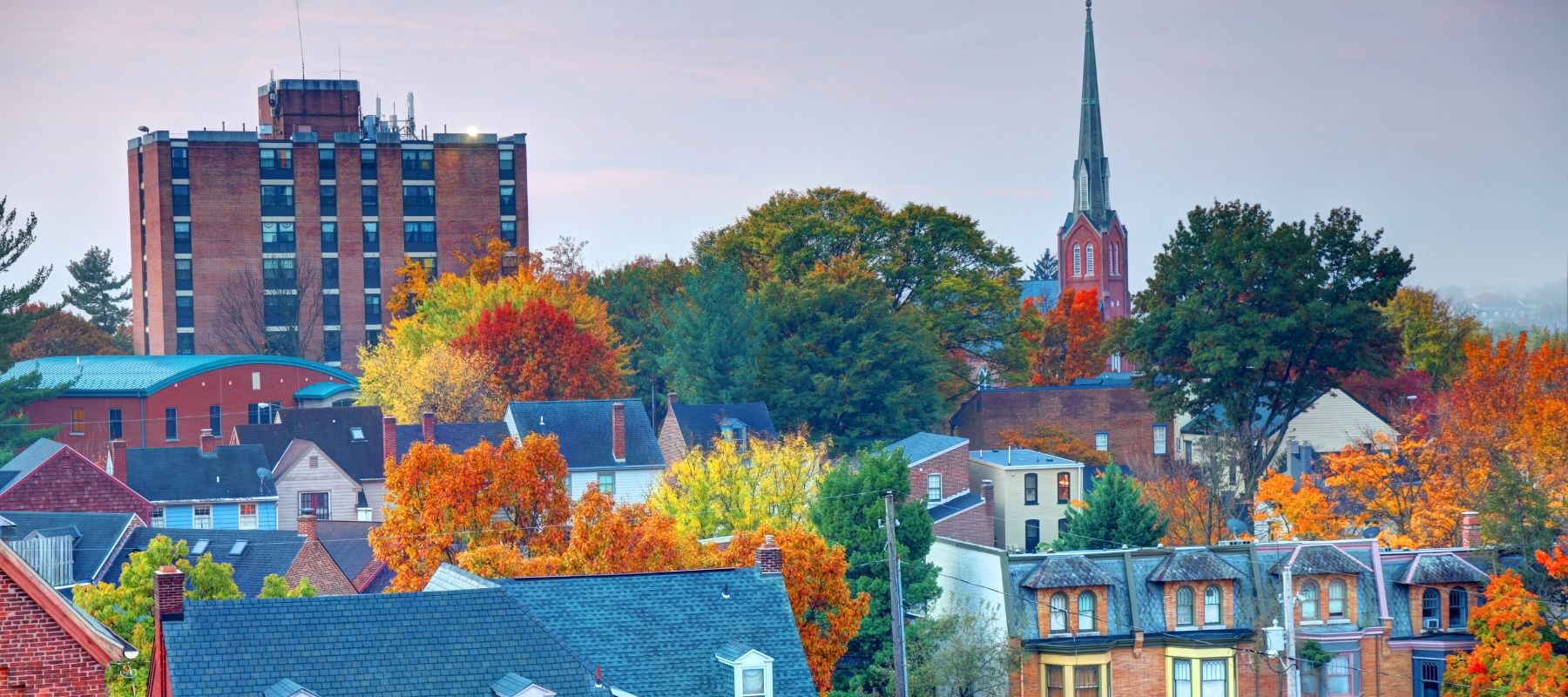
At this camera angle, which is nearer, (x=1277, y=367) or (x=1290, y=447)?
(x=1277, y=367)

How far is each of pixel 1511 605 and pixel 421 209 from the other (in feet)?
332

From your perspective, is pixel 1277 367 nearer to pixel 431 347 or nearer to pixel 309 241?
pixel 431 347

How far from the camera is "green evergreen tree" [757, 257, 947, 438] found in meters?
94.1

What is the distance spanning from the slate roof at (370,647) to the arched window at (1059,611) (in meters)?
22.3

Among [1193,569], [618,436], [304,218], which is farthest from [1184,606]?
[304,218]

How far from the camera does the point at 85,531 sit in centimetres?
6488

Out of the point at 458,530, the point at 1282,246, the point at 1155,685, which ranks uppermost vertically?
the point at 1282,246

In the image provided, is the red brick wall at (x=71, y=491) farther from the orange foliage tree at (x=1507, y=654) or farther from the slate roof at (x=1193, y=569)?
the orange foliage tree at (x=1507, y=654)

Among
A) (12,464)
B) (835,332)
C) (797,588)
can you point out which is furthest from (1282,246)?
(12,464)

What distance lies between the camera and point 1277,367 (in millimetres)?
91938

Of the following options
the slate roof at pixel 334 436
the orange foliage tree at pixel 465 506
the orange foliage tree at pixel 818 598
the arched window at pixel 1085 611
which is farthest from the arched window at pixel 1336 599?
the slate roof at pixel 334 436

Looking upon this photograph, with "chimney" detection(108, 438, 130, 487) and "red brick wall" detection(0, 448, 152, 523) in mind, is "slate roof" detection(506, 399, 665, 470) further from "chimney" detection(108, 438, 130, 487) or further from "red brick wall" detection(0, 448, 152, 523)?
"red brick wall" detection(0, 448, 152, 523)

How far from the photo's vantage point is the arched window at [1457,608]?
54.3 meters

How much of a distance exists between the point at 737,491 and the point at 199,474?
97.7 ft
